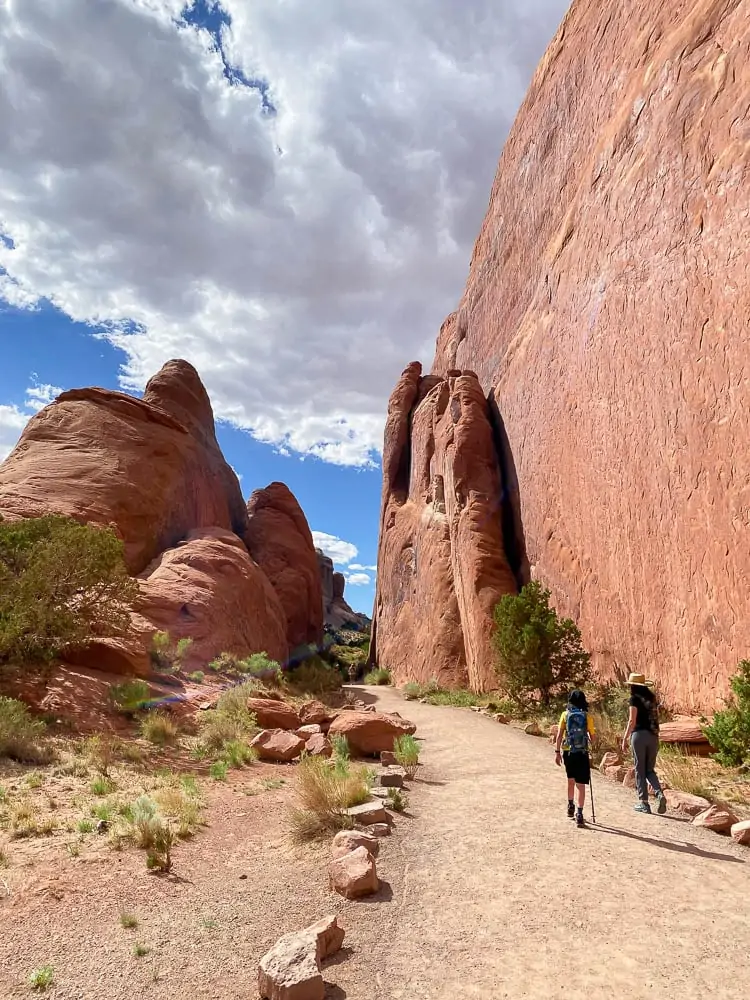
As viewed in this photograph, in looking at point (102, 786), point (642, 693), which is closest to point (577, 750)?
point (642, 693)

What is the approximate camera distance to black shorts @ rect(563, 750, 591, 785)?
713 cm

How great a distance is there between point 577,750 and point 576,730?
0.79 feet

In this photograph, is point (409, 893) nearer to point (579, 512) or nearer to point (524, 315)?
point (579, 512)

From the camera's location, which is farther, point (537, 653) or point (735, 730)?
point (537, 653)

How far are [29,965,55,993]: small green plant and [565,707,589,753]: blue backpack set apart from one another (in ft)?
18.5

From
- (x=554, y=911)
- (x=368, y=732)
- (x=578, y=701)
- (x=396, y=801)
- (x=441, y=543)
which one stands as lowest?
(x=554, y=911)

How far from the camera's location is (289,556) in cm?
3578

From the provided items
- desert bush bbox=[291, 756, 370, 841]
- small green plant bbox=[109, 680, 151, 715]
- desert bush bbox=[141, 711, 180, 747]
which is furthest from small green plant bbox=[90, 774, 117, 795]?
small green plant bbox=[109, 680, 151, 715]

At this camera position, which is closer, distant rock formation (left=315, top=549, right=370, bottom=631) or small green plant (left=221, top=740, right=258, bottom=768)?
small green plant (left=221, top=740, right=258, bottom=768)

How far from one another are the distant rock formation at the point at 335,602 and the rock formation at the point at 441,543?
38531mm

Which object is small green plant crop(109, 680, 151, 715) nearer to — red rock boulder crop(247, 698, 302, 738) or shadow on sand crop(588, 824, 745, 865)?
red rock boulder crop(247, 698, 302, 738)

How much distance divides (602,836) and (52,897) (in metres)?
5.40

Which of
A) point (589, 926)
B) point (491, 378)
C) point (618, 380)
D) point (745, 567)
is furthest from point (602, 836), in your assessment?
point (491, 378)

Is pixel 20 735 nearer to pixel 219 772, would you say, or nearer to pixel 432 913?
pixel 219 772
